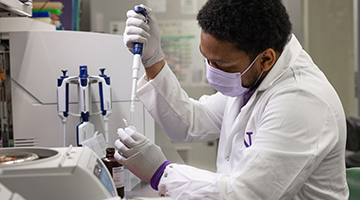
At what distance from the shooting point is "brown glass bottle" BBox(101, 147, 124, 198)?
1.02m

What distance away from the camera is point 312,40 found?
311cm

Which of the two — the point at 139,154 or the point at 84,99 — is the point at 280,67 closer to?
the point at 139,154

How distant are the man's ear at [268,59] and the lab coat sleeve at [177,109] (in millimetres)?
380

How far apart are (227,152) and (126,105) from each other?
43 centimetres

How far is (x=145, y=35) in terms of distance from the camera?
1.22 meters

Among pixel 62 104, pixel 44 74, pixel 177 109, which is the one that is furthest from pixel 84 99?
pixel 177 109

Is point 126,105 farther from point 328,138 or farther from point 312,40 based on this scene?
point 312,40

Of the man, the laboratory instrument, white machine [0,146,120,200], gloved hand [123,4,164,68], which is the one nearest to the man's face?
the man

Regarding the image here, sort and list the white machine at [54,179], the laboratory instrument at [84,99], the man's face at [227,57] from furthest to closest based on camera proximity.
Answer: the laboratory instrument at [84,99]
the man's face at [227,57]
the white machine at [54,179]

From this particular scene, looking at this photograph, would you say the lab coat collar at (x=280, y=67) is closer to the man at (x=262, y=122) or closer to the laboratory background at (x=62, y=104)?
the man at (x=262, y=122)

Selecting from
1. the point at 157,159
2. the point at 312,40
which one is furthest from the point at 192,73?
the point at 157,159

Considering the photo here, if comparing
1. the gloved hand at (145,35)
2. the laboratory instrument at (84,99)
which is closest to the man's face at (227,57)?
the gloved hand at (145,35)

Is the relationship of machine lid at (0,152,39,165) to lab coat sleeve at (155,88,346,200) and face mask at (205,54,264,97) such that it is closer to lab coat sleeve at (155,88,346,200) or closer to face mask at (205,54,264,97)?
lab coat sleeve at (155,88,346,200)

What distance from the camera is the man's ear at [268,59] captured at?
1019 mm
